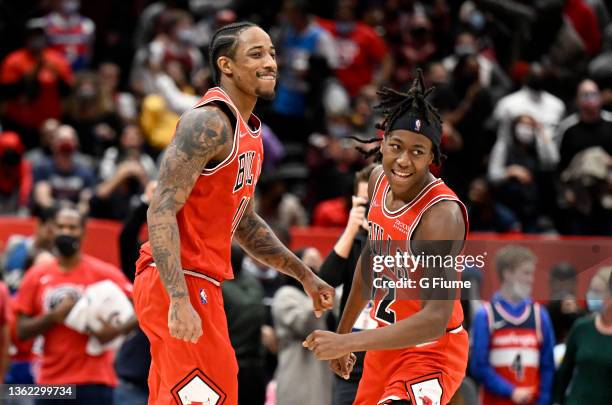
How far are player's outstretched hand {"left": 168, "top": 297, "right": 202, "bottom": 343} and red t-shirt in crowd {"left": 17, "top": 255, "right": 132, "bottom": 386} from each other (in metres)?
3.72

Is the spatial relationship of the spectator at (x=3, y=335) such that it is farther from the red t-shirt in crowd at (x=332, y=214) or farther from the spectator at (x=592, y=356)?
the red t-shirt in crowd at (x=332, y=214)

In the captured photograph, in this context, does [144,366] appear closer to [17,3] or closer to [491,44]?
[491,44]

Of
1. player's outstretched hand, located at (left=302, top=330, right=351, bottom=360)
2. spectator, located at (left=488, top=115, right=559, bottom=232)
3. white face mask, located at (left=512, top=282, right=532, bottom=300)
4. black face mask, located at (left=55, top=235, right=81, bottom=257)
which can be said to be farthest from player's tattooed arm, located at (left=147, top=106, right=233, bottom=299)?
spectator, located at (left=488, top=115, right=559, bottom=232)

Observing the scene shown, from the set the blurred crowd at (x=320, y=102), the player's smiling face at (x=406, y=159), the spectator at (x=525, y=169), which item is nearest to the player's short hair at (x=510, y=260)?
the blurred crowd at (x=320, y=102)

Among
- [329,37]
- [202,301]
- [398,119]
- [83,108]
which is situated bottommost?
[202,301]

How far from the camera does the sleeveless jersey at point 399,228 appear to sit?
6.06 metres

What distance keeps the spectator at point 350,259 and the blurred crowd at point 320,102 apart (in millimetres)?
2223

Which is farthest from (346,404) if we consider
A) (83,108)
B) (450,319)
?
(83,108)

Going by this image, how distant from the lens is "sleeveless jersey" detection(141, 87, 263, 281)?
589 centimetres

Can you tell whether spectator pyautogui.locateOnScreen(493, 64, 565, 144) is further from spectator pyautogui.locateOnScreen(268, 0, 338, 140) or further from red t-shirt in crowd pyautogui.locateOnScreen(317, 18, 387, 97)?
spectator pyautogui.locateOnScreen(268, 0, 338, 140)

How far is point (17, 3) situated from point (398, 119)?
1243cm

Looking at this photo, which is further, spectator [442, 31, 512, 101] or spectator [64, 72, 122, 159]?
spectator [442, 31, 512, 101]

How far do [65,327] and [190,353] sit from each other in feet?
11.8

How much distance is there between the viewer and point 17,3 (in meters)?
17.4
